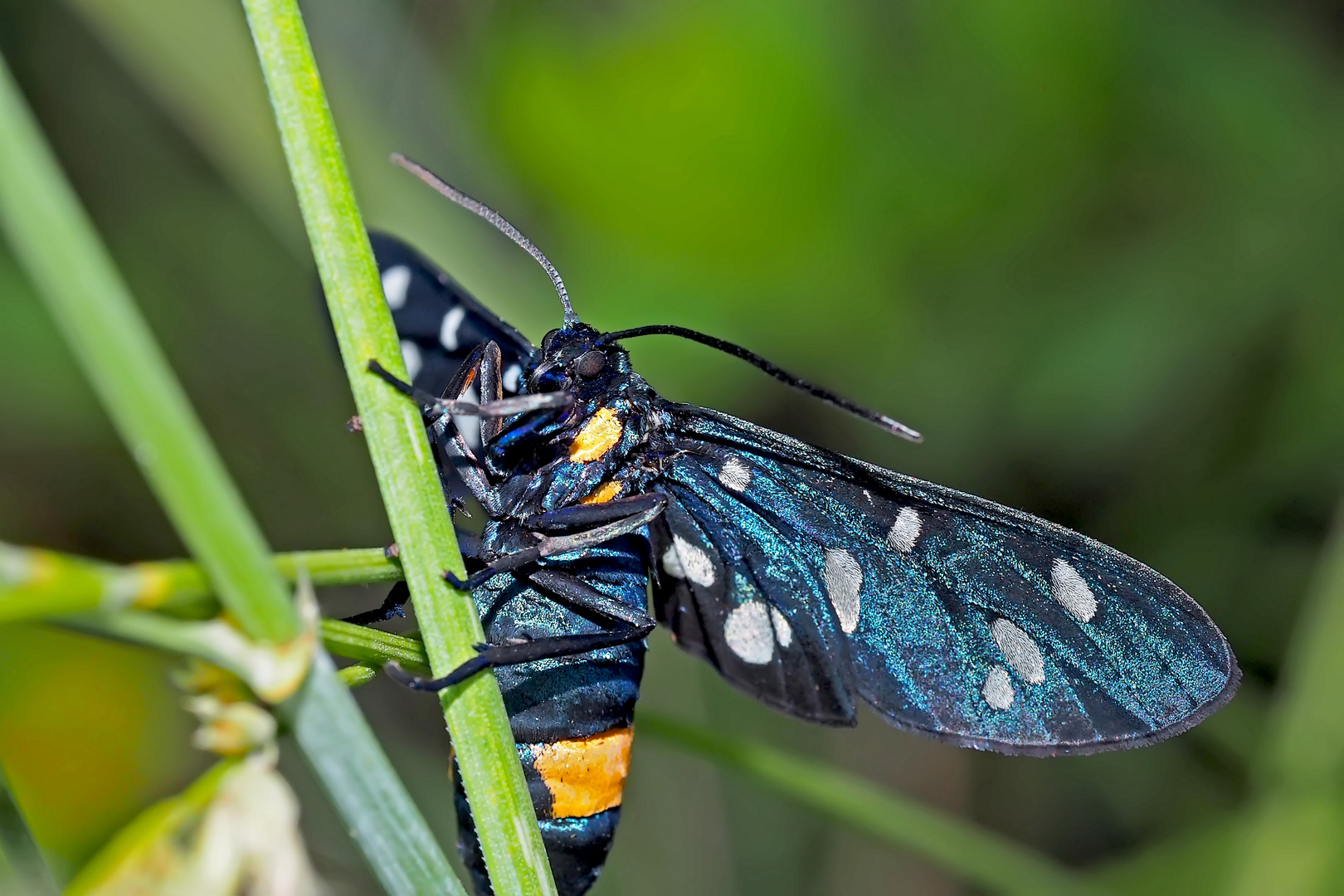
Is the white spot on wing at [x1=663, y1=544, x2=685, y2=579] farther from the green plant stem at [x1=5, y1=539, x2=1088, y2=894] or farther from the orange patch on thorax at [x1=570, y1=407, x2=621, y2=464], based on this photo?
the green plant stem at [x1=5, y1=539, x2=1088, y2=894]

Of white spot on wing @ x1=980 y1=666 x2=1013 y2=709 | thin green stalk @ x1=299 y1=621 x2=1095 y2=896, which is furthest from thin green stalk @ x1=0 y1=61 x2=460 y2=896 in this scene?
thin green stalk @ x1=299 y1=621 x2=1095 y2=896

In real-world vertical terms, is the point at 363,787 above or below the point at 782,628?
below

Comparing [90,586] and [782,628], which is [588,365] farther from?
[90,586]

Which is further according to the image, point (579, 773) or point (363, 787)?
point (579, 773)

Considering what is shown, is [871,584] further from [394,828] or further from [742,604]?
[394,828]

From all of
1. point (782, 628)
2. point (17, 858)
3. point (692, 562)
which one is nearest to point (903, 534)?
point (782, 628)
